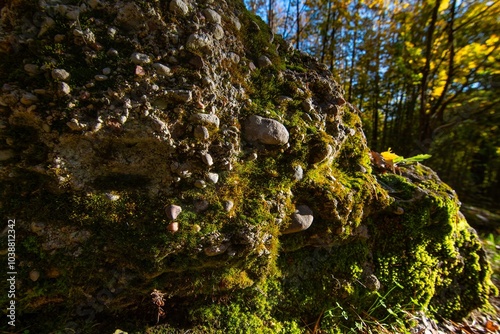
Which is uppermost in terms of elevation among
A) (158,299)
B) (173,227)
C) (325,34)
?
(325,34)

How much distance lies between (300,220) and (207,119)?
0.84 meters

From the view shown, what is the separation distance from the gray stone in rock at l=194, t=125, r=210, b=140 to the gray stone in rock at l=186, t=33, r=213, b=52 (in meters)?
0.47

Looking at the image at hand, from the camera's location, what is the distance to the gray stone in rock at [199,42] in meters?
1.56

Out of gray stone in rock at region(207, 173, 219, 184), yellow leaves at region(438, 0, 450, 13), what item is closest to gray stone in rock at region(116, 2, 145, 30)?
gray stone in rock at region(207, 173, 219, 184)

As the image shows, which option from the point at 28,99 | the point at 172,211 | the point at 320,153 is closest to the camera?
the point at 28,99

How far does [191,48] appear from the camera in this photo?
1566 mm

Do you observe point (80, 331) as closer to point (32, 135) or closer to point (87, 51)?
point (32, 135)

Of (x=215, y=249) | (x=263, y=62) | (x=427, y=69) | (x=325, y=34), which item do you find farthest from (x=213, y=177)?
(x=325, y=34)

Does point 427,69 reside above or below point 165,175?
above

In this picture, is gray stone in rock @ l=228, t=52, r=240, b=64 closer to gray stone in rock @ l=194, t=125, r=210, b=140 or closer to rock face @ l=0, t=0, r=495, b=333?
rock face @ l=0, t=0, r=495, b=333

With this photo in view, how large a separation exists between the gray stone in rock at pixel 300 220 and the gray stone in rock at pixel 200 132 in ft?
2.42

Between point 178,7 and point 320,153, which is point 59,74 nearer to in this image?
point 178,7

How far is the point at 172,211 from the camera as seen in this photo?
4.66ft

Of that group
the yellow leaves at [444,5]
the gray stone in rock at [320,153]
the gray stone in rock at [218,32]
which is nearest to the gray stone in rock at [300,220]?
the gray stone in rock at [320,153]
